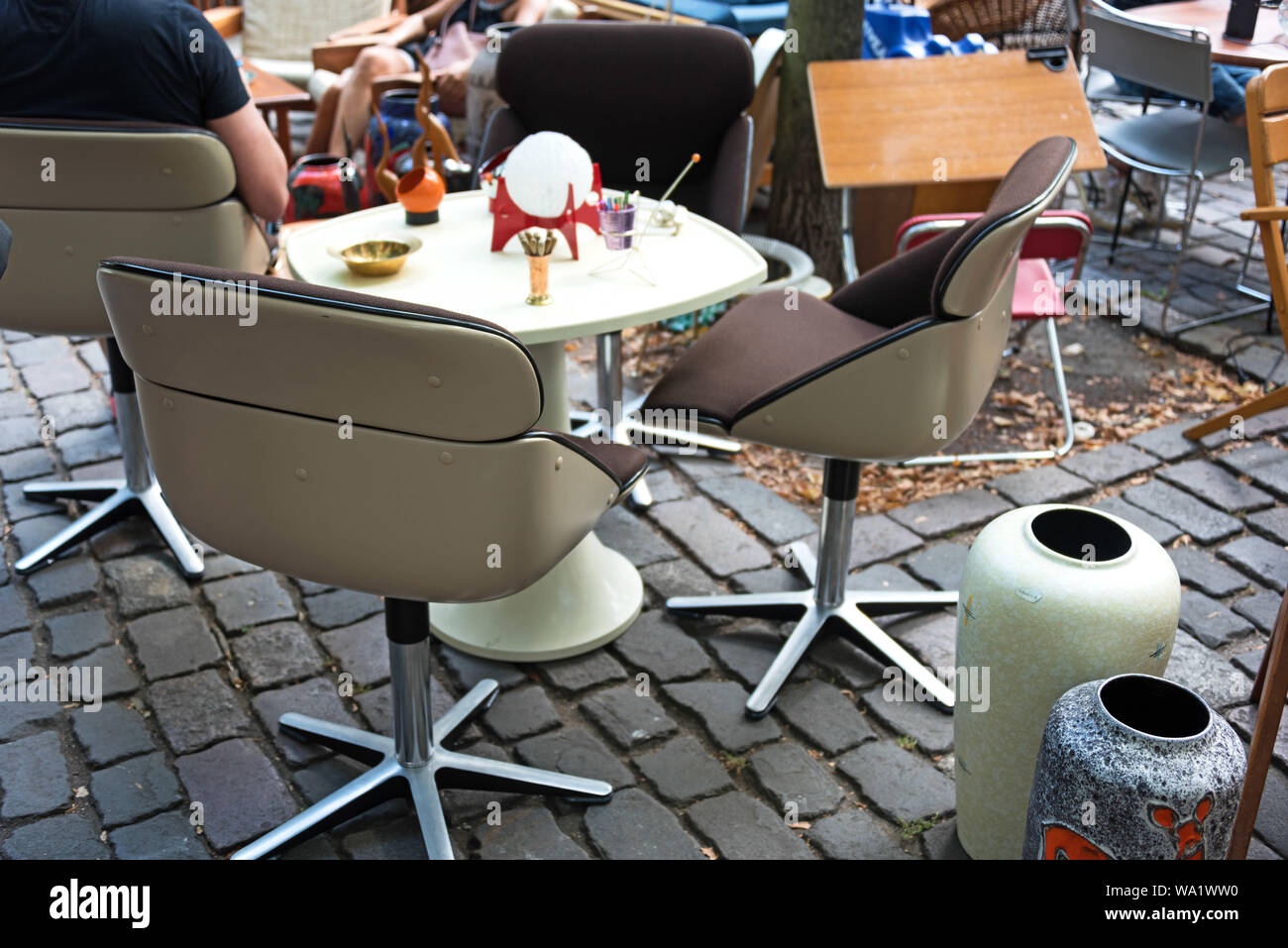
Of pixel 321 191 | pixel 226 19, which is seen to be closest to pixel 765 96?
pixel 321 191

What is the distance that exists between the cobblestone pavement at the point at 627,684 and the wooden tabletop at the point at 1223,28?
173cm

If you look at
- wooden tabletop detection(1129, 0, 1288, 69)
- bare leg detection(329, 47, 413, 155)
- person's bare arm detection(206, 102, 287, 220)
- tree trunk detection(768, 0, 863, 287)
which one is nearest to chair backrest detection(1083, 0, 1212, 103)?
wooden tabletop detection(1129, 0, 1288, 69)

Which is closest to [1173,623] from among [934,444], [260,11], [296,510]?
[934,444]

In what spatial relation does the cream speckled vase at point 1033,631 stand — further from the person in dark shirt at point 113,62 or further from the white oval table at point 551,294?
the person in dark shirt at point 113,62

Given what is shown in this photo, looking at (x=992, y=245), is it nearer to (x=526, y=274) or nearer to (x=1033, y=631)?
(x=1033, y=631)

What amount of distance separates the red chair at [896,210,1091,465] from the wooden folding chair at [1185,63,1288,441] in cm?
53

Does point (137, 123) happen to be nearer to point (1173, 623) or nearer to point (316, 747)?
point (316, 747)

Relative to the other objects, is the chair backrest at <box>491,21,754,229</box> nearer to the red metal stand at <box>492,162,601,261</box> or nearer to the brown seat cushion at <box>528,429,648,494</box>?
the red metal stand at <box>492,162,601,261</box>

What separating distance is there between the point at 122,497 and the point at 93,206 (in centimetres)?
97

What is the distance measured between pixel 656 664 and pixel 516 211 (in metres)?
1.19

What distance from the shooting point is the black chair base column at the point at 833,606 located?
311 cm

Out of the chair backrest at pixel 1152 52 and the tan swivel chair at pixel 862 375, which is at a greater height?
the chair backrest at pixel 1152 52

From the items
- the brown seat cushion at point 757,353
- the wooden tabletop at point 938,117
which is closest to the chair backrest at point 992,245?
the brown seat cushion at point 757,353

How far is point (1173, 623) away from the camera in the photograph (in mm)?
2338
